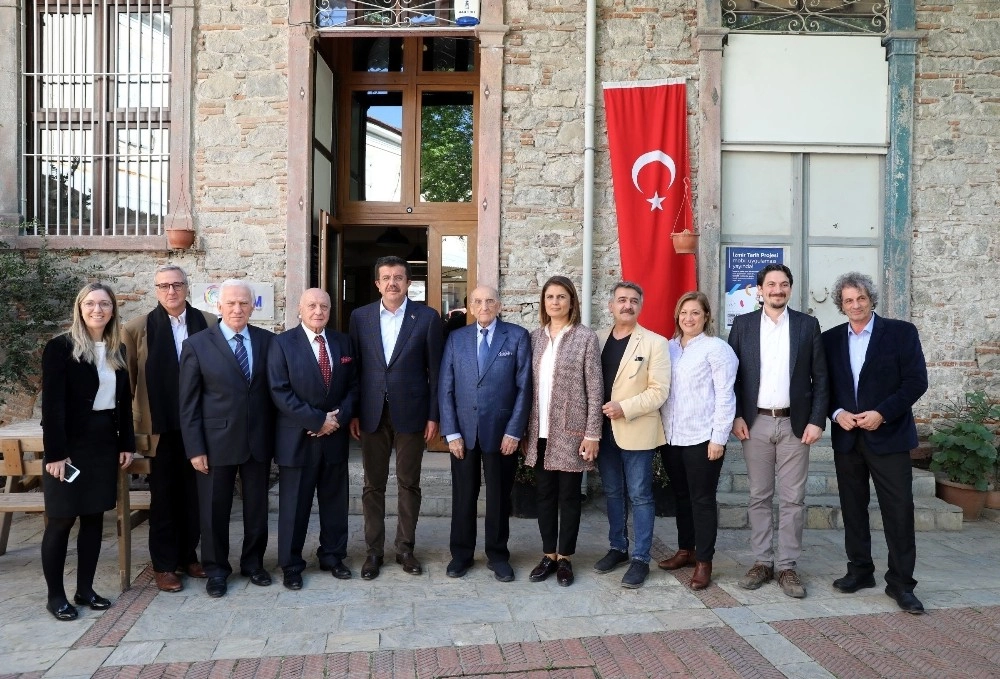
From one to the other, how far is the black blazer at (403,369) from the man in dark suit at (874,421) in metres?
2.39

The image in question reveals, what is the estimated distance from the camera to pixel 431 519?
6.33 m

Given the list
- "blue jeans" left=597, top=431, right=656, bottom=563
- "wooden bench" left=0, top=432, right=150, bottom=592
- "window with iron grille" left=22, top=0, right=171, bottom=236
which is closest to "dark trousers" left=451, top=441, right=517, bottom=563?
"blue jeans" left=597, top=431, right=656, bottom=563

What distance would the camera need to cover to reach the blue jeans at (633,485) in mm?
4762

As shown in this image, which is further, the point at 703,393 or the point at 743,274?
the point at 743,274

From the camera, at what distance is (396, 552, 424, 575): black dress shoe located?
16.0 feet

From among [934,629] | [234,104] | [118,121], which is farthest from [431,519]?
[118,121]

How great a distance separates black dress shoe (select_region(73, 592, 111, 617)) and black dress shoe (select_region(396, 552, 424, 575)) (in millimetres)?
1671

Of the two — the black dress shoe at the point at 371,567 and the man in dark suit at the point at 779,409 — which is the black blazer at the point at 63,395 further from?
the man in dark suit at the point at 779,409

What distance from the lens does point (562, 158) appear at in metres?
7.05

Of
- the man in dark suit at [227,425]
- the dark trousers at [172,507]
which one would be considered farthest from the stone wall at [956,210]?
the dark trousers at [172,507]

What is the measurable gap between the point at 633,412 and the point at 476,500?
1.12 metres

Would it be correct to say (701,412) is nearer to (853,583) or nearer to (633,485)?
(633,485)

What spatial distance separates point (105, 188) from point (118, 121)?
64 centimetres

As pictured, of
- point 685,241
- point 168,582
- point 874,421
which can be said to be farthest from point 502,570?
point 685,241
